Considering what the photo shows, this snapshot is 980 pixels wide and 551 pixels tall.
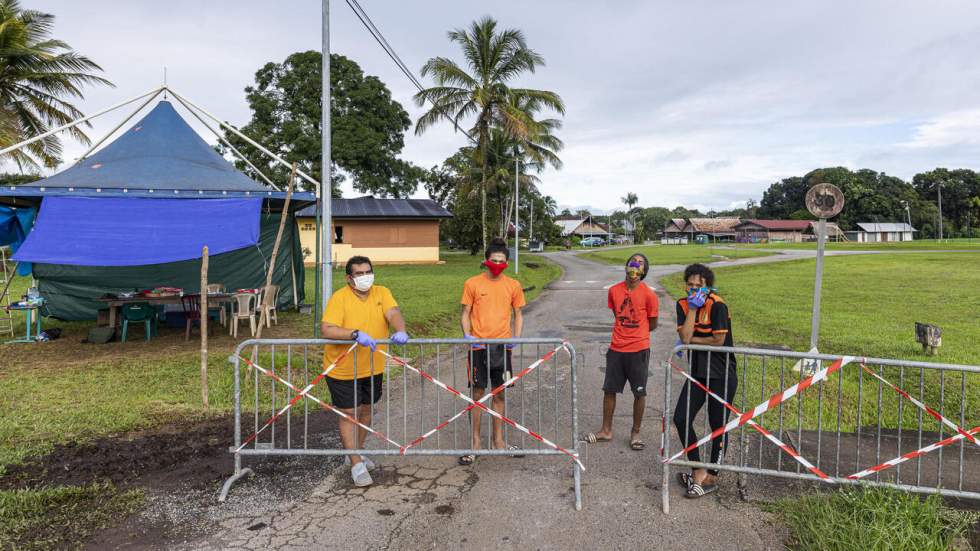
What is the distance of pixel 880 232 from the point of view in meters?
86.1

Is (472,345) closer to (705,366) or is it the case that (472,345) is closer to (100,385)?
(705,366)

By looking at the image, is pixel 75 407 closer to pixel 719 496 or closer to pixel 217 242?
pixel 217 242

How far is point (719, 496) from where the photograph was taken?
4.07 metres

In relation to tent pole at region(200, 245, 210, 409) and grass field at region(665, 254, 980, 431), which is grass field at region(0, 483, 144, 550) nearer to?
tent pole at region(200, 245, 210, 409)

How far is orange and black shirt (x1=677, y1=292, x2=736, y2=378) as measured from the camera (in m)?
4.14

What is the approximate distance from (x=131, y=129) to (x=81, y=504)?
10.0 m

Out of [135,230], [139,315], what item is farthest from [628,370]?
[139,315]

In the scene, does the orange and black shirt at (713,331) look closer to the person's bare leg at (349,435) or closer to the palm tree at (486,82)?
the person's bare leg at (349,435)

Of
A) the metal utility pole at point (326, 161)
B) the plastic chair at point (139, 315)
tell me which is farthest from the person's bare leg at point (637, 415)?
the plastic chair at point (139, 315)

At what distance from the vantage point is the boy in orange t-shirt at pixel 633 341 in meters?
4.98

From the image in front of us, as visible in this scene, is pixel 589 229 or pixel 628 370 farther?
pixel 589 229

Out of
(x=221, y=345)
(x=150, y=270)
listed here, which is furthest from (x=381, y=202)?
(x=221, y=345)

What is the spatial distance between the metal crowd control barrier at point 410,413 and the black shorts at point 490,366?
0.03 m

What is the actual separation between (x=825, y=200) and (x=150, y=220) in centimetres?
967
